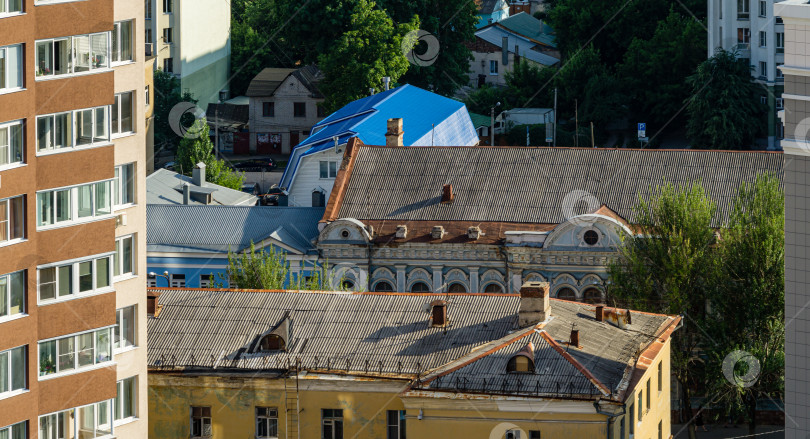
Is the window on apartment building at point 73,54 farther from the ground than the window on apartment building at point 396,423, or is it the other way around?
the window on apartment building at point 73,54

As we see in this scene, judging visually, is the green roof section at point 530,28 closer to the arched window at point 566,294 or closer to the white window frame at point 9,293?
the arched window at point 566,294

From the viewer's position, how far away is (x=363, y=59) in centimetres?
11088

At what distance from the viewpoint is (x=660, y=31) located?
120250 mm

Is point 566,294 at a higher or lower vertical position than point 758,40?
lower

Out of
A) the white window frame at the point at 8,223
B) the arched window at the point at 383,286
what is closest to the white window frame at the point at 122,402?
the white window frame at the point at 8,223

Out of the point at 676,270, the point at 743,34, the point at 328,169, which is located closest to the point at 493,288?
the point at 676,270

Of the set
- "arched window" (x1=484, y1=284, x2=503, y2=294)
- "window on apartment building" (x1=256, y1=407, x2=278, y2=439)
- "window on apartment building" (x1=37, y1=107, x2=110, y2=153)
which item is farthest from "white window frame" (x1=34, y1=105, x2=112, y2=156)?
"arched window" (x1=484, y1=284, x2=503, y2=294)

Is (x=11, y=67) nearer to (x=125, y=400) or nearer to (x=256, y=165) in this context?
(x=125, y=400)

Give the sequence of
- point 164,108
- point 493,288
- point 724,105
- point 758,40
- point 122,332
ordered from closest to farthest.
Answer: point 122,332 → point 493,288 → point 724,105 → point 758,40 → point 164,108

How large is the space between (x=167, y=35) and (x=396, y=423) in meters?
69.1

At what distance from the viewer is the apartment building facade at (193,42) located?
116 metres

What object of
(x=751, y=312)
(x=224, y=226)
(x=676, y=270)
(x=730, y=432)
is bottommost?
(x=730, y=432)

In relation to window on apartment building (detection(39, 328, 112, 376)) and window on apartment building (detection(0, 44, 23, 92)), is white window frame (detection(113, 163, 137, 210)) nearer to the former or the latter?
window on apartment building (detection(39, 328, 112, 376))

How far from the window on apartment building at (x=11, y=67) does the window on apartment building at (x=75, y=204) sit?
2682mm
